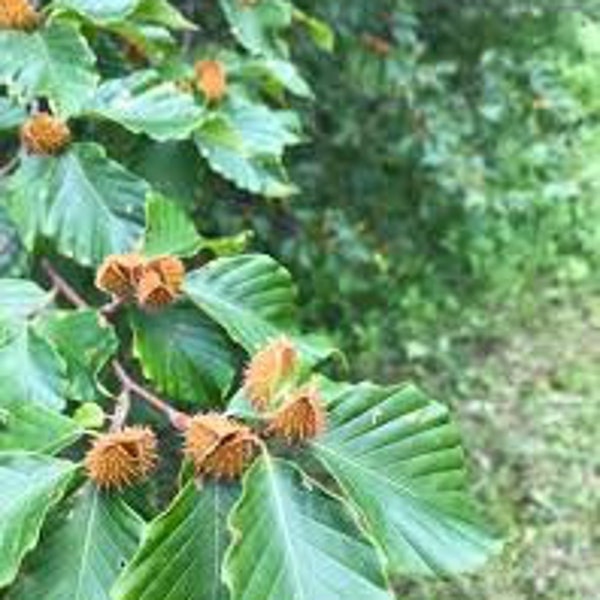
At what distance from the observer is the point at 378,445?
1.36m

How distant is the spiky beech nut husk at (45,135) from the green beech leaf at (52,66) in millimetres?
39

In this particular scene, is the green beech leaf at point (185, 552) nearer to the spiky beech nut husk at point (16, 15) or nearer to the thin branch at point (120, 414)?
the thin branch at point (120, 414)

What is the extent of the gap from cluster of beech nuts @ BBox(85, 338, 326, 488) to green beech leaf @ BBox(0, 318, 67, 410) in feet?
0.76

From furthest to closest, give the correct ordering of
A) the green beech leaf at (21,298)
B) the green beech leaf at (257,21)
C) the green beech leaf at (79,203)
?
the green beech leaf at (257,21) < the green beech leaf at (79,203) < the green beech leaf at (21,298)

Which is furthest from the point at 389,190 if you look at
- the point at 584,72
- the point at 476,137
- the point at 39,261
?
the point at 39,261

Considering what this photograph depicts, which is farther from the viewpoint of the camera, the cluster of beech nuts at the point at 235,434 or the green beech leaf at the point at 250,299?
the green beech leaf at the point at 250,299

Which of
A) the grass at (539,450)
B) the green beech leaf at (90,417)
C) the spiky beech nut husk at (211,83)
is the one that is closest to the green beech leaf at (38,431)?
the green beech leaf at (90,417)

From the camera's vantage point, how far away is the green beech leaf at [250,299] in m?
1.62

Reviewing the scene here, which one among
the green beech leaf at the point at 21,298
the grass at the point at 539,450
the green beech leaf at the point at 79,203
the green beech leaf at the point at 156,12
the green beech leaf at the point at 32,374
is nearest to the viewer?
the green beech leaf at the point at 32,374

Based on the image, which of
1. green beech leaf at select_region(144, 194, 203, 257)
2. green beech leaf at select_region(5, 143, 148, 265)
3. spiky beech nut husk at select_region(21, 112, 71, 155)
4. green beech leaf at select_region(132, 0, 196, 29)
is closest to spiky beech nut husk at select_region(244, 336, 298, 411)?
green beech leaf at select_region(144, 194, 203, 257)

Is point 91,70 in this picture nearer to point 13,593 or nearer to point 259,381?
point 259,381

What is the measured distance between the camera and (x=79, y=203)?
1.81m

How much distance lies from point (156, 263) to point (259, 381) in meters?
0.31

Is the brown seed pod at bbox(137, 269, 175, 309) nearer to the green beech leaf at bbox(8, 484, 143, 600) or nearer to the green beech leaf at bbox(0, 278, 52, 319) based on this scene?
the green beech leaf at bbox(0, 278, 52, 319)
